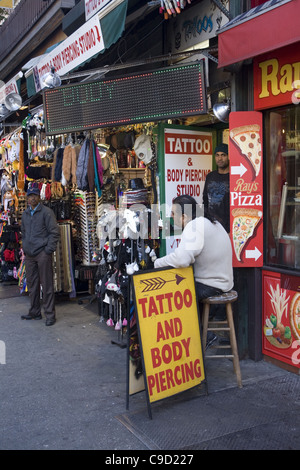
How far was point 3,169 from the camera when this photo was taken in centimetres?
1071

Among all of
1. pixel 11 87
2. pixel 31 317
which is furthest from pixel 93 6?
pixel 31 317

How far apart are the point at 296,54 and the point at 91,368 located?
12.5 feet

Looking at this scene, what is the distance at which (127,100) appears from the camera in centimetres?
562

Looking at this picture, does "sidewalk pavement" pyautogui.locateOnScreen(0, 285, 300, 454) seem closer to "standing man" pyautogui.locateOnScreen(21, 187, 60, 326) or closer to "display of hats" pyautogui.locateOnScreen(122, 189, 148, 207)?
"standing man" pyautogui.locateOnScreen(21, 187, 60, 326)

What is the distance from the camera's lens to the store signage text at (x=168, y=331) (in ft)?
12.8

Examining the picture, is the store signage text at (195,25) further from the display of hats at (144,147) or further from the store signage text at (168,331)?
the store signage text at (168,331)

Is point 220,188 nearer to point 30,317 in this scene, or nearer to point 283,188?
point 283,188

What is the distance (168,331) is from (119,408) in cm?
85

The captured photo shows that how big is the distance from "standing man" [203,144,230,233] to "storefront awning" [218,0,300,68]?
1265 millimetres

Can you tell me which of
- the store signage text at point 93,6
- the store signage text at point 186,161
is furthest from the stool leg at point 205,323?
the store signage text at point 93,6

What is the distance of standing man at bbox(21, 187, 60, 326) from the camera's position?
23.4ft

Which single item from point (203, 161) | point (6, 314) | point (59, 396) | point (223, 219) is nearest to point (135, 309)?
point (59, 396)

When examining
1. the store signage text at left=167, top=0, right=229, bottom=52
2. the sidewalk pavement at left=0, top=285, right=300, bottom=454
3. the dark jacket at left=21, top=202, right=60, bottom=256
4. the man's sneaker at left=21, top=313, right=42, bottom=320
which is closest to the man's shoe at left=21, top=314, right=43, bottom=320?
the man's sneaker at left=21, top=313, right=42, bottom=320

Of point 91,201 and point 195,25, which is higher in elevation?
point 195,25
